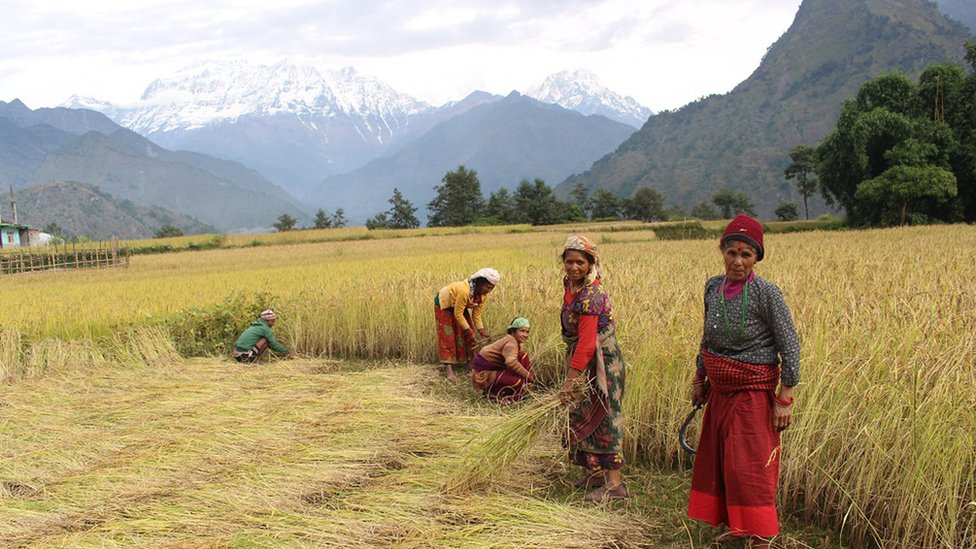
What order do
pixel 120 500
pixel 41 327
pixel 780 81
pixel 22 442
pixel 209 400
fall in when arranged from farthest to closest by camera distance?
pixel 780 81 < pixel 41 327 < pixel 209 400 < pixel 22 442 < pixel 120 500

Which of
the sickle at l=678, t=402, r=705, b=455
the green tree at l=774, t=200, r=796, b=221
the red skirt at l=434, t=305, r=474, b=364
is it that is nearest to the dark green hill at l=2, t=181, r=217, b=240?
the green tree at l=774, t=200, r=796, b=221

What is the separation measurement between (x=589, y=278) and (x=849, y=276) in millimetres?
4092

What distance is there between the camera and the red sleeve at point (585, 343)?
3.50 m

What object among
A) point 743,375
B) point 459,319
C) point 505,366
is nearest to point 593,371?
point 743,375

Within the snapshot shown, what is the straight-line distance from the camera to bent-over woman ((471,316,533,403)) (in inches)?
211

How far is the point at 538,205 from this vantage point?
62.6 metres

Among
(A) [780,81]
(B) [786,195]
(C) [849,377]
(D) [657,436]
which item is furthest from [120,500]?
(A) [780,81]

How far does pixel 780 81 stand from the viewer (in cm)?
12156

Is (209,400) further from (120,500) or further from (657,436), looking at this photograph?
(657,436)

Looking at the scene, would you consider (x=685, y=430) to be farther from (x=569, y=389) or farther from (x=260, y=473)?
(x=260, y=473)

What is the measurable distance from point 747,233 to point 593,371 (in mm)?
1329

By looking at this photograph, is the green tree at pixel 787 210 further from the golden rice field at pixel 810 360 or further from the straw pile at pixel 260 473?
the straw pile at pixel 260 473

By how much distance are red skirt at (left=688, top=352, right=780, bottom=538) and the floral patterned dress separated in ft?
2.73

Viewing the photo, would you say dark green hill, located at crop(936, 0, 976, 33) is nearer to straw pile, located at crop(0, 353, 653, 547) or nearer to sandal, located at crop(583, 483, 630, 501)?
sandal, located at crop(583, 483, 630, 501)
